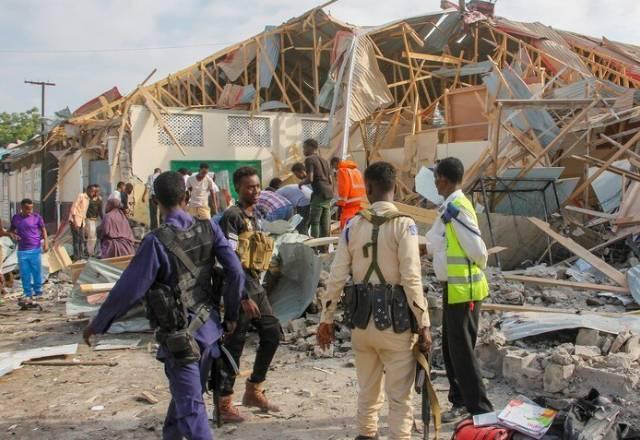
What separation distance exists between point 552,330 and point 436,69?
14.8 m

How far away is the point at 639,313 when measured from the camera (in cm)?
576

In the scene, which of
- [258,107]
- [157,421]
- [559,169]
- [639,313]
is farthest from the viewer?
[258,107]

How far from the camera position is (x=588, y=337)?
489cm

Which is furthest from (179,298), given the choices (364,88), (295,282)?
(364,88)

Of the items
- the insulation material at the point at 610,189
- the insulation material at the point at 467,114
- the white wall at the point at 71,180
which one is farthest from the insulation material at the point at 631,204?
the white wall at the point at 71,180

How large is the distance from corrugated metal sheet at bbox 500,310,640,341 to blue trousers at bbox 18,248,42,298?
7.27 metres

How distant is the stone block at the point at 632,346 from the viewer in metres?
4.55

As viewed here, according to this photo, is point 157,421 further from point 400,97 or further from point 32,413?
point 400,97

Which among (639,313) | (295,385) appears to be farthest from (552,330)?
(295,385)

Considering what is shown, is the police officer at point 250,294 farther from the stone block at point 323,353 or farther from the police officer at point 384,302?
the stone block at point 323,353

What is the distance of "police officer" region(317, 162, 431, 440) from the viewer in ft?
10.2

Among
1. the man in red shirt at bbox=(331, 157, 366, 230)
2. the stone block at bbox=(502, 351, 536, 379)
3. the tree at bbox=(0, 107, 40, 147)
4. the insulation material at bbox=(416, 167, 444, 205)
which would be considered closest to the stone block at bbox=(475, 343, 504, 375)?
the stone block at bbox=(502, 351, 536, 379)

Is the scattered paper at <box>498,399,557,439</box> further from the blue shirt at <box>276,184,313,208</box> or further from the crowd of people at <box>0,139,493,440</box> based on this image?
the blue shirt at <box>276,184,313,208</box>

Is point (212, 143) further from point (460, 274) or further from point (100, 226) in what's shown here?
point (460, 274)
